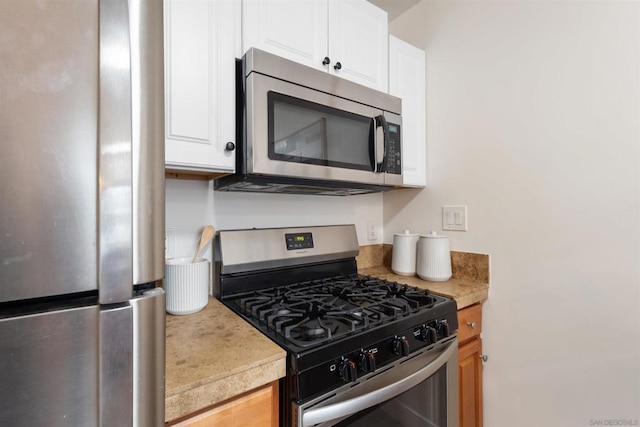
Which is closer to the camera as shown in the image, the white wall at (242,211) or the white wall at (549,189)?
the white wall at (549,189)

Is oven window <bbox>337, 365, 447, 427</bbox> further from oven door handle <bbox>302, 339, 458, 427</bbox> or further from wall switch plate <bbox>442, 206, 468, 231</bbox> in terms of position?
wall switch plate <bbox>442, 206, 468, 231</bbox>

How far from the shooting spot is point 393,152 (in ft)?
4.60

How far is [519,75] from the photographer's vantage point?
4.21 ft

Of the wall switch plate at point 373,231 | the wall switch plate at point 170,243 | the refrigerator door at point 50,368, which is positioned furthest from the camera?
the wall switch plate at point 373,231

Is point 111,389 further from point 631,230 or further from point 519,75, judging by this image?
point 519,75

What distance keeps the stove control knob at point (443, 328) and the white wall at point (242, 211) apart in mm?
771

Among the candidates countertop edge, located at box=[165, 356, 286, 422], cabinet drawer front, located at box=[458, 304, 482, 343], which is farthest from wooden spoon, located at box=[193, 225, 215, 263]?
cabinet drawer front, located at box=[458, 304, 482, 343]

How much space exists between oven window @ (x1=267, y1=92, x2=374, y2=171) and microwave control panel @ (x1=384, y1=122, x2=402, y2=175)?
0.10 meters

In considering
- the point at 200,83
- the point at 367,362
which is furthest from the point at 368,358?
the point at 200,83

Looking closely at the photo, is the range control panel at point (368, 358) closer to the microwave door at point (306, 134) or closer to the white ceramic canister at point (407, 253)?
the white ceramic canister at point (407, 253)

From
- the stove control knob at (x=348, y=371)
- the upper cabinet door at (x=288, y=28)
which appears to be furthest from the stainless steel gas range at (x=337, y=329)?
the upper cabinet door at (x=288, y=28)

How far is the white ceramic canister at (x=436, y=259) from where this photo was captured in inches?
57.0

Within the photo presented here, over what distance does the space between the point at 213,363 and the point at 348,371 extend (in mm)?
353

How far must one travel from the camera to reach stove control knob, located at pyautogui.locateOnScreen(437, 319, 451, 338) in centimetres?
108
